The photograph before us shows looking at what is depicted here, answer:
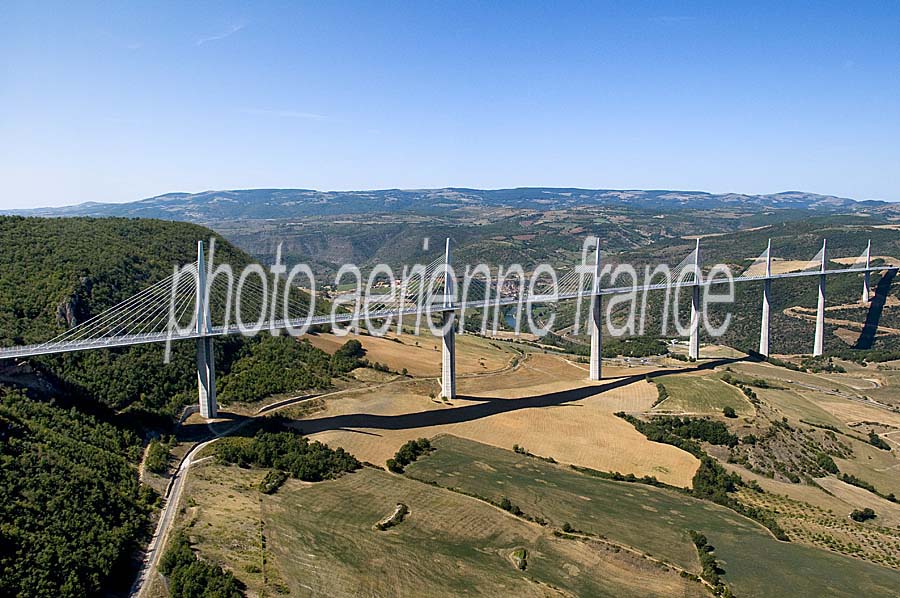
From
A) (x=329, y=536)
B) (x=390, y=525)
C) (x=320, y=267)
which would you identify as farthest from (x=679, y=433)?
(x=320, y=267)

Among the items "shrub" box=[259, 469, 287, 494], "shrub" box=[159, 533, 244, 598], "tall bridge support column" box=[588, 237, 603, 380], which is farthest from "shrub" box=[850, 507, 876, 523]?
"shrub" box=[159, 533, 244, 598]

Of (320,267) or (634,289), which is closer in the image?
(634,289)

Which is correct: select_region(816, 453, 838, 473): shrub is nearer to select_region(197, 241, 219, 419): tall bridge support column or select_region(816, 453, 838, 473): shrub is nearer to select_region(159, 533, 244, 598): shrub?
select_region(159, 533, 244, 598): shrub

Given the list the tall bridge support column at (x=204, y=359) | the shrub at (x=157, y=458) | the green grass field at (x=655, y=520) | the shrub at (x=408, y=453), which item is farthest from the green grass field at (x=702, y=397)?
the shrub at (x=157, y=458)

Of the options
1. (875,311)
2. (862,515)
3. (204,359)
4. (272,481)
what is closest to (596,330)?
(862,515)

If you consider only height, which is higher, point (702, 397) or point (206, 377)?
point (206, 377)

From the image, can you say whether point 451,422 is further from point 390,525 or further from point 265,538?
point 265,538

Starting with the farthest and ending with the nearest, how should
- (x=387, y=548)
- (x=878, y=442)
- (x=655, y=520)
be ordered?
(x=878, y=442), (x=655, y=520), (x=387, y=548)

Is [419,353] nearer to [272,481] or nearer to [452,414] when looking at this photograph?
[452,414]
